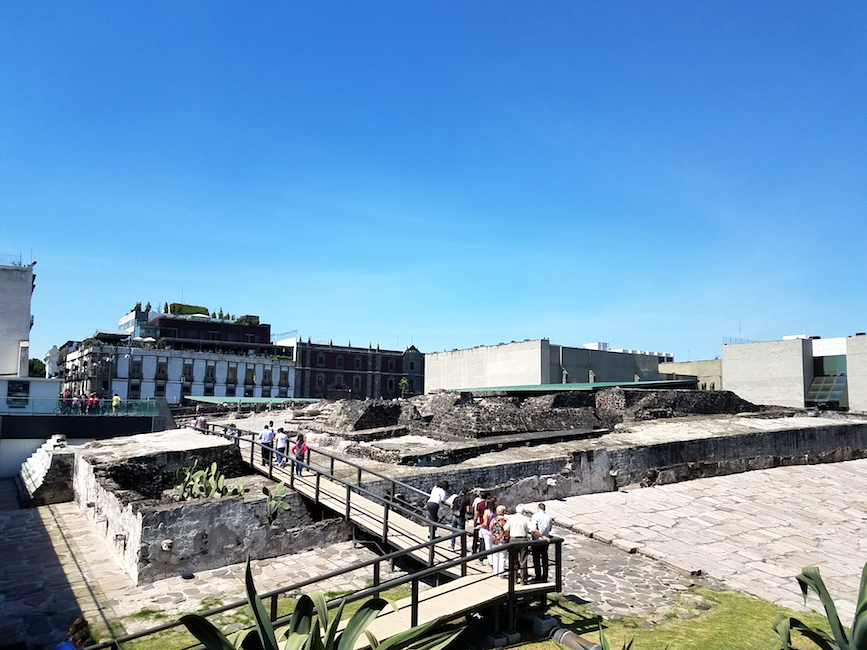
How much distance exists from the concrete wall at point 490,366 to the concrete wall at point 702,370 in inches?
510

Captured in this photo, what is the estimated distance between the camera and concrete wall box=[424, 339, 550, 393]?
40050 mm

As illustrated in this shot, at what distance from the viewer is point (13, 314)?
3259cm

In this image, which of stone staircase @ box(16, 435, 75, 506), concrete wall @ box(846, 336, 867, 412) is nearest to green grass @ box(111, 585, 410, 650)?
stone staircase @ box(16, 435, 75, 506)

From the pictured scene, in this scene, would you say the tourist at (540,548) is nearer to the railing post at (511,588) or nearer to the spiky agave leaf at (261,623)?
the railing post at (511,588)

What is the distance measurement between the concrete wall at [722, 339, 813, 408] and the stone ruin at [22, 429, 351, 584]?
3519 cm

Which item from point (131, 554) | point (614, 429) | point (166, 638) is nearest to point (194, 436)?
point (131, 554)

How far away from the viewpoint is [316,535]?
10391 mm

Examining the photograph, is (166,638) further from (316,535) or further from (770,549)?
(770,549)

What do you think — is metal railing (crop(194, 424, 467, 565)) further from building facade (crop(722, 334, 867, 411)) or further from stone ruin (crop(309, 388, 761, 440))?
building facade (crop(722, 334, 867, 411))

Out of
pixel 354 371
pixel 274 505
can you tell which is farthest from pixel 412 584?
pixel 354 371

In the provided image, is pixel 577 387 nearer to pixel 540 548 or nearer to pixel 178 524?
pixel 178 524

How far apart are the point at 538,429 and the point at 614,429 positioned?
9.43ft

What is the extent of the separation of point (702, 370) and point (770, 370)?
25.8 ft

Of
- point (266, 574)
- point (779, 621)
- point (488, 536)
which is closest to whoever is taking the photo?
point (779, 621)
